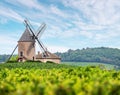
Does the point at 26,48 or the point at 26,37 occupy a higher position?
the point at 26,37

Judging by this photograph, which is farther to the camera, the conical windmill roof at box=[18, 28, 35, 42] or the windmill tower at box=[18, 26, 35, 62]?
the conical windmill roof at box=[18, 28, 35, 42]

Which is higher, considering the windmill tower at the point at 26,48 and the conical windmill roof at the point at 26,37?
the conical windmill roof at the point at 26,37

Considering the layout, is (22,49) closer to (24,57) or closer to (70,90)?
(24,57)

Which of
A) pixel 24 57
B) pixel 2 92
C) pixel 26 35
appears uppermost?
pixel 26 35

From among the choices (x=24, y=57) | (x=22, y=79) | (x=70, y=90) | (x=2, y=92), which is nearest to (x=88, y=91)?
(x=70, y=90)

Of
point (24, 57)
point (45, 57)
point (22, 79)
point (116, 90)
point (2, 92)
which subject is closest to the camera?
point (116, 90)

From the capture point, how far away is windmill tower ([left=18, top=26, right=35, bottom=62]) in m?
97.4

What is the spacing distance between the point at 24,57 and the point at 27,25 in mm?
10736

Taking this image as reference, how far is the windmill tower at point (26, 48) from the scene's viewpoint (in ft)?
319

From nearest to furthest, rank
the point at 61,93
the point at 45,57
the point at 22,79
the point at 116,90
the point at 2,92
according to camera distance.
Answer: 1. the point at 61,93
2. the point at 116,90
3. the point at 2,92
4. the point at 22,79
5. the point at 45,57

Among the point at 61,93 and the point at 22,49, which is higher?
the point at 22,49

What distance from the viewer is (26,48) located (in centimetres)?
9738

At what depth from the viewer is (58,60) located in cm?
10838

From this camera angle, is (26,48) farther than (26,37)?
No
